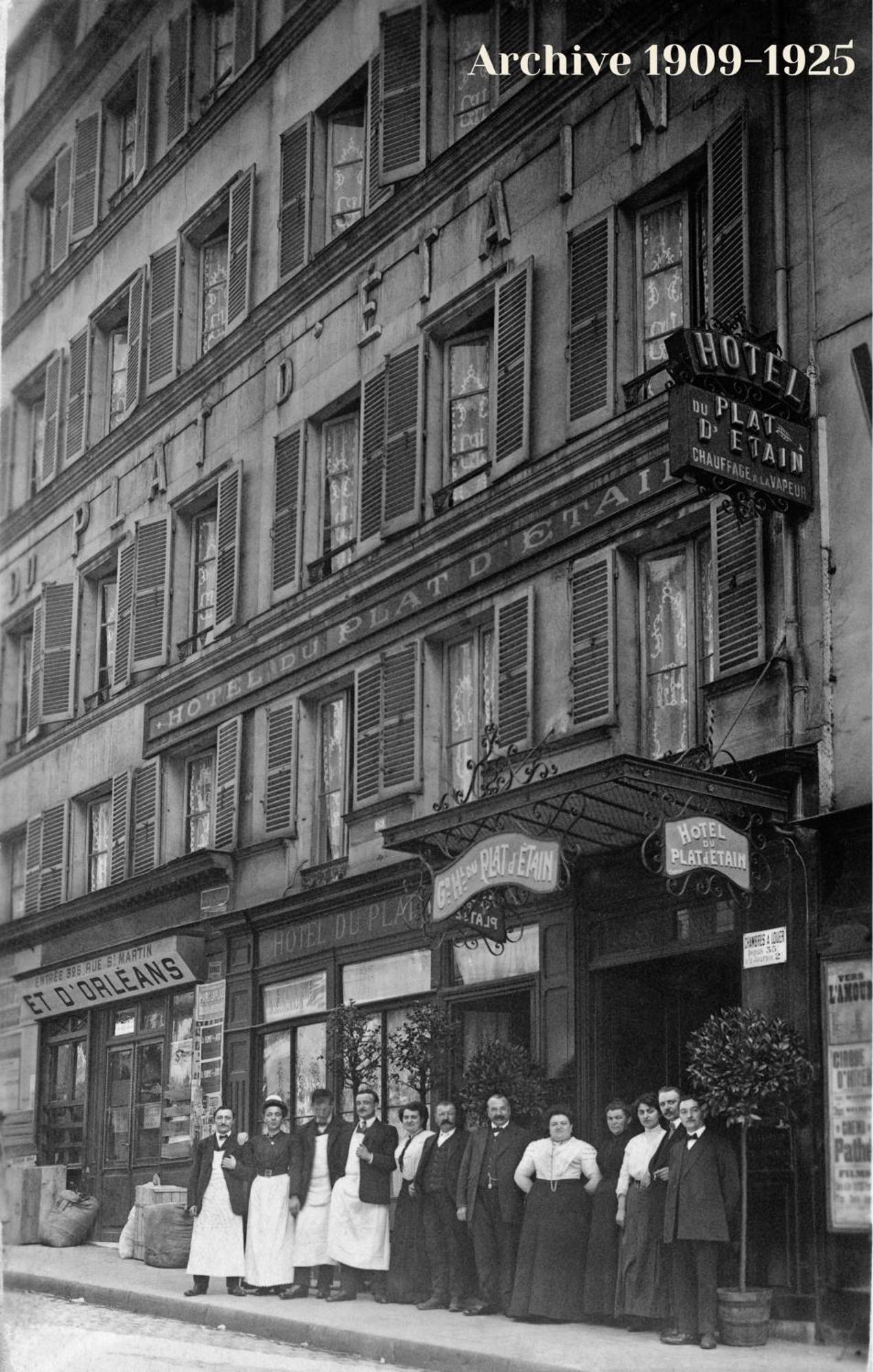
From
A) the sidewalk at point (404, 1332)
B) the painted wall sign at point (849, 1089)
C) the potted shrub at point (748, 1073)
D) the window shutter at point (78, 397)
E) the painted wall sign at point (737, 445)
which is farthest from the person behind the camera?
the window shutter at point (78, 397)

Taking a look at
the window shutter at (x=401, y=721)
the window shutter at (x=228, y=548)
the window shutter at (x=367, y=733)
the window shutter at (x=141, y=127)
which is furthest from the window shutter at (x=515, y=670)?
the window shutter at (x=141, y=127)

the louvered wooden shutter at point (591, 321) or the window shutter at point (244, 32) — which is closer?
the louvered wooden shutter at point (591, 321)

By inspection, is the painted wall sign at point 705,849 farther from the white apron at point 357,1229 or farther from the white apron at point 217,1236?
the white apron at point 217,1236

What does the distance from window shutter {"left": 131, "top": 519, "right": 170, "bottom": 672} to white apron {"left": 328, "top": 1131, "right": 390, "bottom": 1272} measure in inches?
273

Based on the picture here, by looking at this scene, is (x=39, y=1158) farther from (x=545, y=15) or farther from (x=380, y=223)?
(x=545, y=15)

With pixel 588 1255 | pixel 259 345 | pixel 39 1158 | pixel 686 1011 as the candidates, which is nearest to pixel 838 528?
pixel 686 1011

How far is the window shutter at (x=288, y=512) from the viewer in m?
17.8

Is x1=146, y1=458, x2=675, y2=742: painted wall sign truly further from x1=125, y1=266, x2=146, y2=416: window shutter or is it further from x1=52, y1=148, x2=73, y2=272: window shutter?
x1=52, y1=148, x2=73, y2=272: window shutter

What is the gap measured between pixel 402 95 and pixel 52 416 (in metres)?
5.98

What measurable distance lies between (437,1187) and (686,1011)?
218 centimetres

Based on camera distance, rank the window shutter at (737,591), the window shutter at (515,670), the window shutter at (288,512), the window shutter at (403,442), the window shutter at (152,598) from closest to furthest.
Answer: the window shutter at (737,591) → the window shutter at (515,670) → the window shutter at (403,442) → the window shutter at (288,512) → the window shutter at (152,598)

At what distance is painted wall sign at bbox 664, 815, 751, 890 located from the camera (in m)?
11.1

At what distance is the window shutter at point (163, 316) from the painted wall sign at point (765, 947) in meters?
10.1

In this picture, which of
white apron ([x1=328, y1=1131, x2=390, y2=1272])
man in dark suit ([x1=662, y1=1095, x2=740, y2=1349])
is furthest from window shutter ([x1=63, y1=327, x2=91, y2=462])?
man in dark suit ([x1=662, y1=1095, x2=740, y2=1349])
